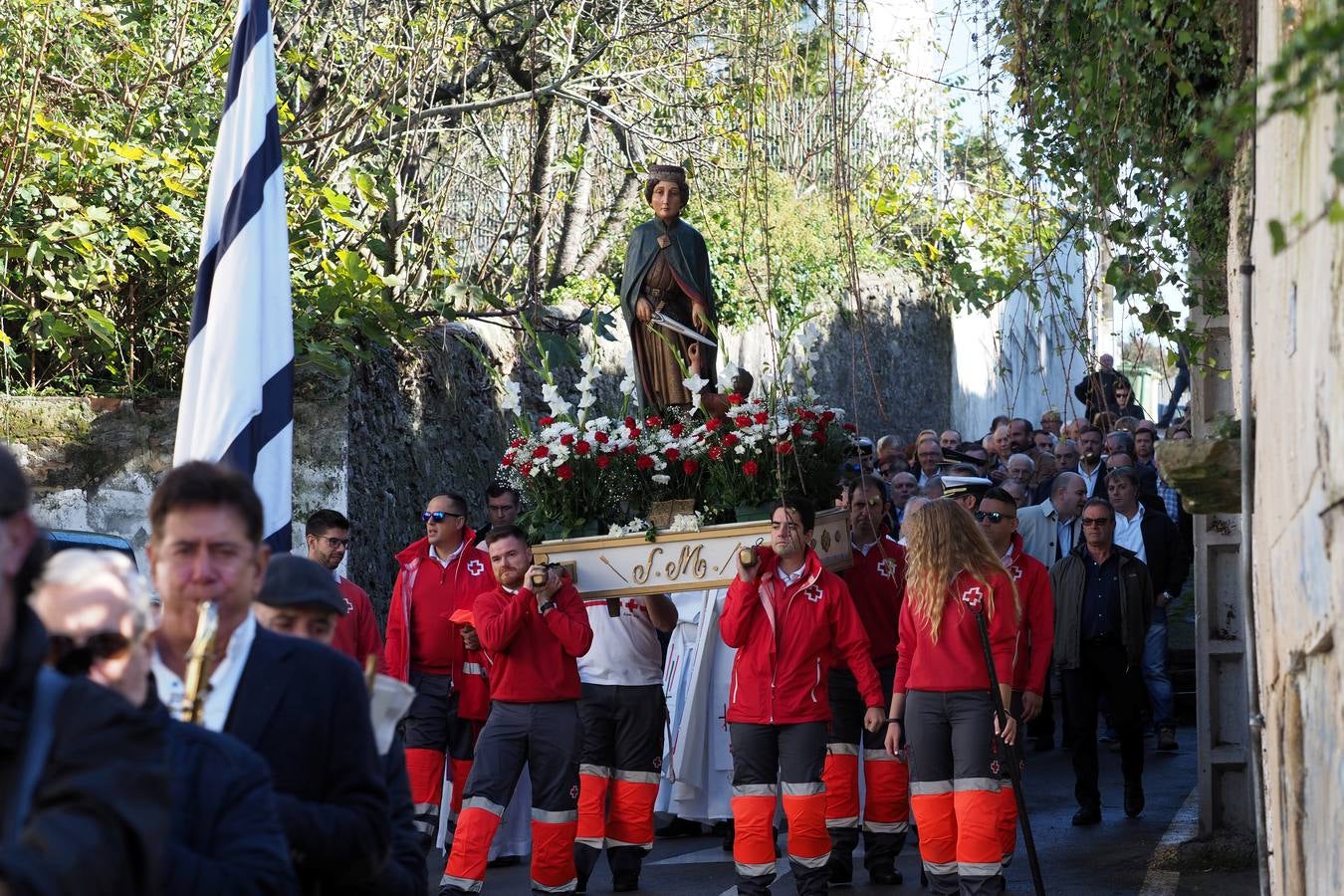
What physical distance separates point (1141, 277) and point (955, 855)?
296 cm

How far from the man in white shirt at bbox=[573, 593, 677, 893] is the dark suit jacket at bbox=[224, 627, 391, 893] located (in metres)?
5.61

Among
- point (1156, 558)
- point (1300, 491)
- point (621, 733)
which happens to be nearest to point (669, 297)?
point (621, 733)

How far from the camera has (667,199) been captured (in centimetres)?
1006

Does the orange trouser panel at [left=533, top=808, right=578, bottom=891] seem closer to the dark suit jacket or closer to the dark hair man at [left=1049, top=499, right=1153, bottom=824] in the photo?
the dark hair man at [left=1049, top=499, right=1153, bottom=824]

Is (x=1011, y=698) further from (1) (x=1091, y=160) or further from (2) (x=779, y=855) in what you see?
(1) (x=1091, y=160)

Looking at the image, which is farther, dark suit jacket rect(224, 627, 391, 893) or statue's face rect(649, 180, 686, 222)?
statue's face rect(649, 180, 686, 222)

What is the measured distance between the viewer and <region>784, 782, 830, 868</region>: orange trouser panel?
28.8ft

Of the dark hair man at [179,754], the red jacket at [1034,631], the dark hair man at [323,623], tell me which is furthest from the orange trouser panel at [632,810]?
the dark hair man at [179,754]

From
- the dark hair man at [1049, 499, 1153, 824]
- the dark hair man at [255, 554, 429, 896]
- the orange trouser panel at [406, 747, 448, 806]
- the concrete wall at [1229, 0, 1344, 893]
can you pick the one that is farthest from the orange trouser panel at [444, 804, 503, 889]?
the concrete wall at [1229, 0, 1344, 893]

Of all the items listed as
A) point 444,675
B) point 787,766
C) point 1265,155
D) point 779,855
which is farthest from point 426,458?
point 1265,155

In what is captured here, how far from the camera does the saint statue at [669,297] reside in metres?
10.0

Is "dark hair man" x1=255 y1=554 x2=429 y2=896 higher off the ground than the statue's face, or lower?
lower

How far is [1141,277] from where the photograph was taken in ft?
24.6

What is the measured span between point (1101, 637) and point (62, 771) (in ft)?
31.8
